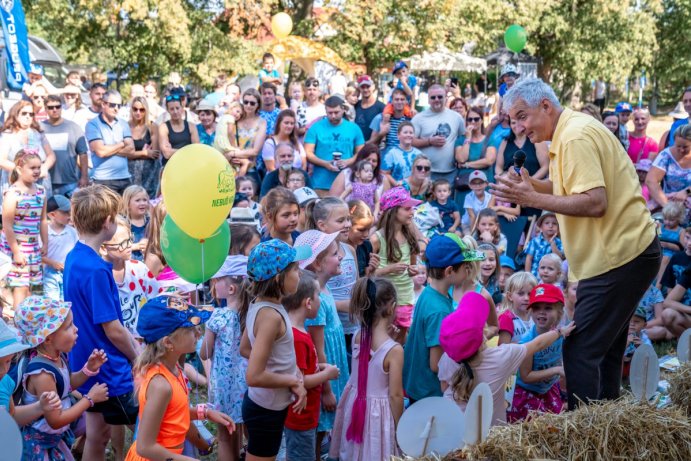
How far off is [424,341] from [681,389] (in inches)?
52.2

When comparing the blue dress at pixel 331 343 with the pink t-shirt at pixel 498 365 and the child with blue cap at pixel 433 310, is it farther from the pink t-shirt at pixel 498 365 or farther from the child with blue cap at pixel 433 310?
the pink t-shirt at pixel 498 365

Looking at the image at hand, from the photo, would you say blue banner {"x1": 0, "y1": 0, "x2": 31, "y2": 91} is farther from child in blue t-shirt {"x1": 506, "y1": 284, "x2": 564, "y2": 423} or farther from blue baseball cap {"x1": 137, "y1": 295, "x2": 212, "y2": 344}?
child in blue t-shirt {"x1": 506, "y1": 284, "x2": 564, "y2": 423}

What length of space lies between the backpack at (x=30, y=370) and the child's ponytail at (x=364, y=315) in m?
1.53

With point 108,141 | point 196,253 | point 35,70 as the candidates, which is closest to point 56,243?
point 108,141

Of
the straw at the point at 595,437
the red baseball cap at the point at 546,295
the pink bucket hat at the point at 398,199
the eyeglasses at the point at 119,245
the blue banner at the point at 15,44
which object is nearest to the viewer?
the straw at the point at 595,437

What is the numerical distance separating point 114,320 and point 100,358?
270 millimetres

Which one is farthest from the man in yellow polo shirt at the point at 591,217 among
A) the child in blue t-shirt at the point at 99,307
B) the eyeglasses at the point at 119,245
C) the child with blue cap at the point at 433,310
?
the eyeglasses at the point at 119,245

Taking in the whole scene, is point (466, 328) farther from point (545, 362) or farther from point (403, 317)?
point (403, 317)

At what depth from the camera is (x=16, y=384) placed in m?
3.45

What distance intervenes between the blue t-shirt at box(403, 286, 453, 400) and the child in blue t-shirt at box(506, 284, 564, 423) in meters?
0.60

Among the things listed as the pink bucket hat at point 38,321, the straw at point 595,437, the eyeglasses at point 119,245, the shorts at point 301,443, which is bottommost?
the shorts at point 301,443

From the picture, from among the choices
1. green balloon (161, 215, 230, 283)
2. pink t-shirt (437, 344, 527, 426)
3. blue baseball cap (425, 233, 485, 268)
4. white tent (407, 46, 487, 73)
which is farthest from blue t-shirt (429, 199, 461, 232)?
white tent (407, 46, 487, 73)

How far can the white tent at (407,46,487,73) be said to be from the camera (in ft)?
86.9

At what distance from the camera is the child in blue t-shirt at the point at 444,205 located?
27.6ft
